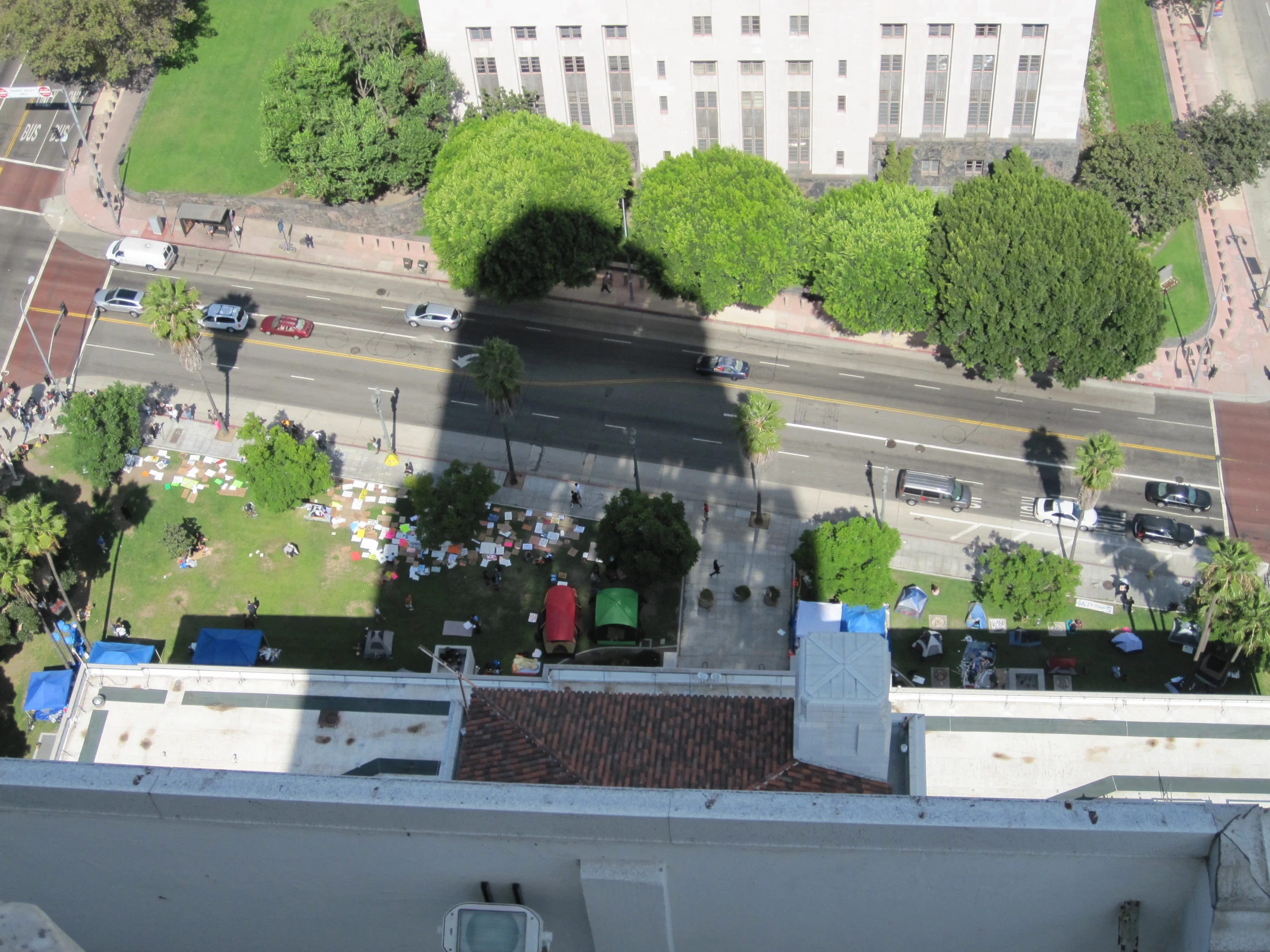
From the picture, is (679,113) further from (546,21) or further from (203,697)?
(203,697)

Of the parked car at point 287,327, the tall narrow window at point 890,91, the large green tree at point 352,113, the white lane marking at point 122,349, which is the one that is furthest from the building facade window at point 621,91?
the white lane marking at point 122,349

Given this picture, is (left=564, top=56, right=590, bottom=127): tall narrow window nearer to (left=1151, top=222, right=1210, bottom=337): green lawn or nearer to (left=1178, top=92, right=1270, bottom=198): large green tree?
(left=1151, top=222, right=1210, bottom=337): green lawn

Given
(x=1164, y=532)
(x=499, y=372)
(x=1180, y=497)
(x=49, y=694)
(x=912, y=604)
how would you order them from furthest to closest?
1. (x=1180, y=497)
2. (x=1164, y=532)
3. (x=912, y=604)
4. (x=499, y=372)
5. (x=49, y=694)

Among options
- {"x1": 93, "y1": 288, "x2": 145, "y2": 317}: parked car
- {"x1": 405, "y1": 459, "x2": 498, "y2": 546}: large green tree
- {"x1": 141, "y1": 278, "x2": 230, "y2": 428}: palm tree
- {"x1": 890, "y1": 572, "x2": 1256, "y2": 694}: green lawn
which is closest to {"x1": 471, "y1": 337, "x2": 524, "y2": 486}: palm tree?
{"x1": 405, "y1": 459, "x2": 498, "y2": 546}: large green tree

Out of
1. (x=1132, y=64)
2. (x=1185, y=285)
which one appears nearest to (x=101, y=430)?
(x=1185, y=285)

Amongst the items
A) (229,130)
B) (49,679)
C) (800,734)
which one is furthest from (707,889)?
(229,130)

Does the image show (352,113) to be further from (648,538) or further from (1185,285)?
(1185,285)
